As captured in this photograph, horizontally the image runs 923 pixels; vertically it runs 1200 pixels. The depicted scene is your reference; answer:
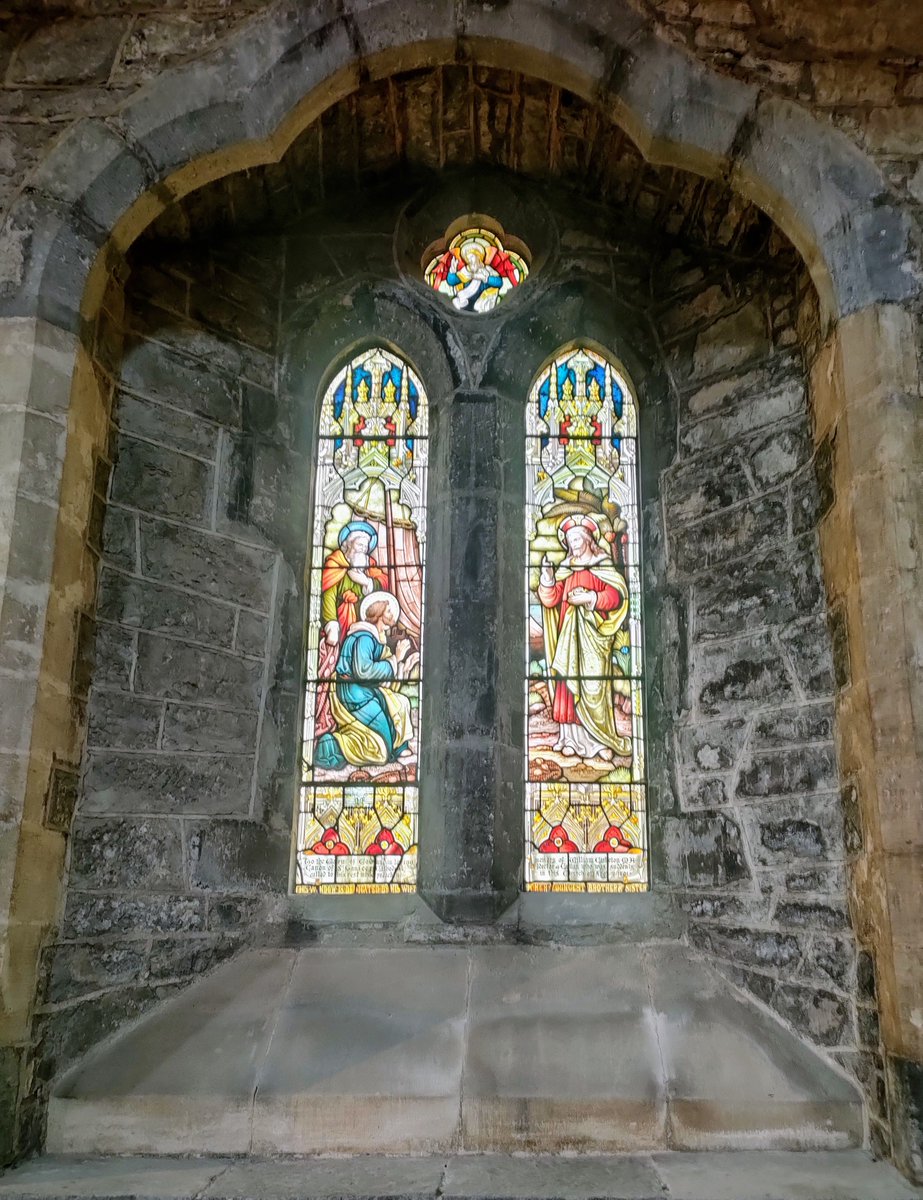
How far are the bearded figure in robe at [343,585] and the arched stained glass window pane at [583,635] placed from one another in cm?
69

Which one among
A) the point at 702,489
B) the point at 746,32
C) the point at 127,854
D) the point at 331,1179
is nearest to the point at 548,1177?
the point at 331,1179

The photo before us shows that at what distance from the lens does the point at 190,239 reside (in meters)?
4.61

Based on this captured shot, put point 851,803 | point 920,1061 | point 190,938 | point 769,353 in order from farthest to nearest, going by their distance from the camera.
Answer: point 769,353 < point 190,938 < point 851,803 < point 920,1061

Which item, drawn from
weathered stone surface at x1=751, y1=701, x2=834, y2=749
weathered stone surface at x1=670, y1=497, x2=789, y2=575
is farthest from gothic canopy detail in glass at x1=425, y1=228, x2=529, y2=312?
weathered stone surface at x1=751, y1=701, x2=834, y2=749

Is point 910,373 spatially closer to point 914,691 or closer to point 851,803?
point 914,691

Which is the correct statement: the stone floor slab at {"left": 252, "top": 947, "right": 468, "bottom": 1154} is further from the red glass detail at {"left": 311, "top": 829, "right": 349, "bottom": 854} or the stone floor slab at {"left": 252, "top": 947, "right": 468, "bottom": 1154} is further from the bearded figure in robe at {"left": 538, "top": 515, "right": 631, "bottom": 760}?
the bearded figure in robe at {"left": 538, "top": 515, "right": 631, "bottom": 760}

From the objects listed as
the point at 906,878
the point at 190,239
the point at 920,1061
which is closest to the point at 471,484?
the point at 190,239

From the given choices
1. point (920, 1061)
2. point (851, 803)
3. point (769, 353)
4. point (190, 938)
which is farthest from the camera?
point (769, 353)

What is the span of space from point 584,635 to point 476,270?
1.80m

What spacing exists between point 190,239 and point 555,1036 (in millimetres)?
3473

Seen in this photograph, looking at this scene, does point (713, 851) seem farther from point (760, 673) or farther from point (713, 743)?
point (760, 673)

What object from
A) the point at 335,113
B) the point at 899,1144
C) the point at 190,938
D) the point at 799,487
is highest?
the point at 335,113

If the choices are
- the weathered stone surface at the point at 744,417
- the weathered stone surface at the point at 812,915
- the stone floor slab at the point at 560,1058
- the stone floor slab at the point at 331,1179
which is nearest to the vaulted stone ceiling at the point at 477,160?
the weathered stone surface at the point at 744,417

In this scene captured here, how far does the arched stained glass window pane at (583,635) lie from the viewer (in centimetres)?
427
